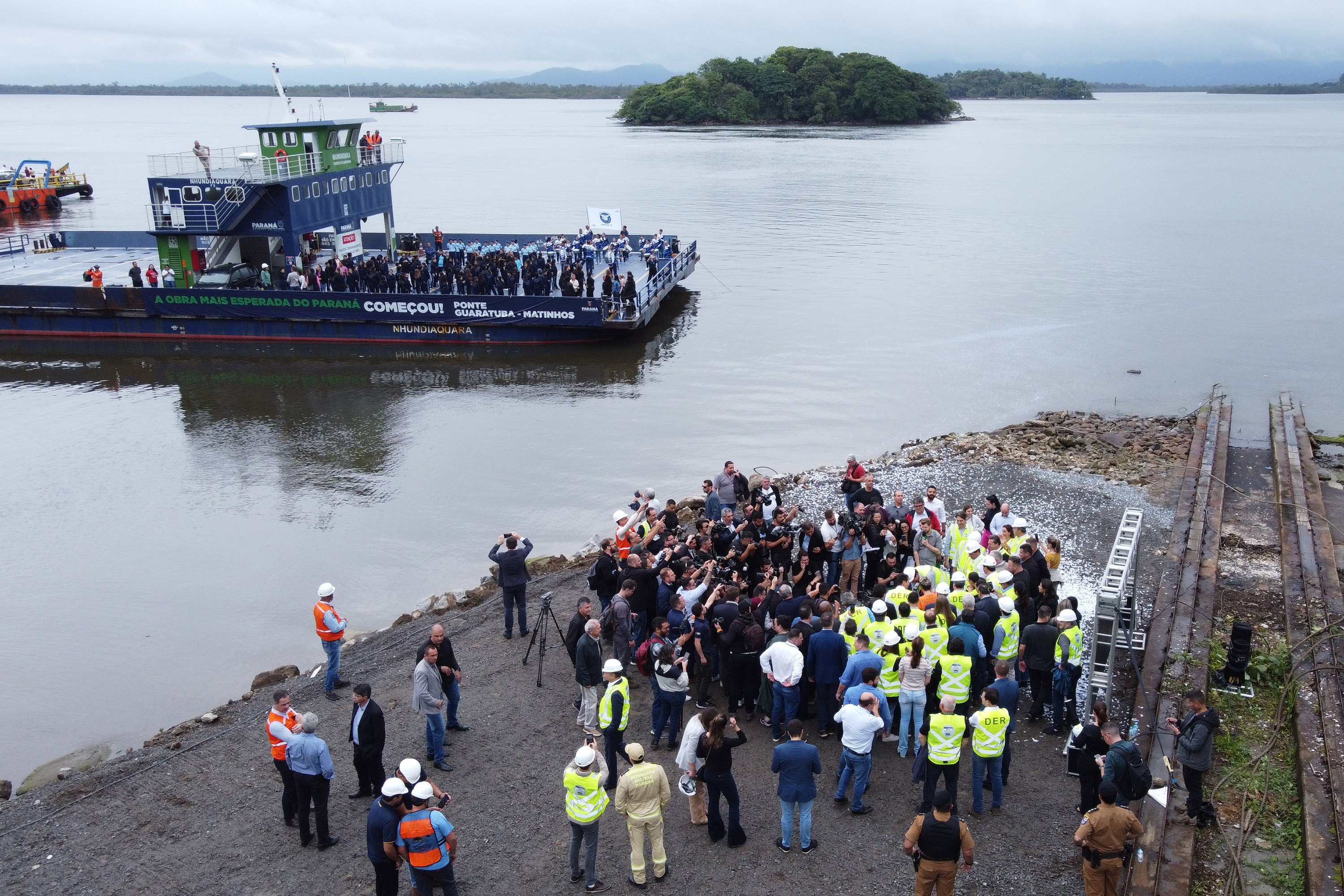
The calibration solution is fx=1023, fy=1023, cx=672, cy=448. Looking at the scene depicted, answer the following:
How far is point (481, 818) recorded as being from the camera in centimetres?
877

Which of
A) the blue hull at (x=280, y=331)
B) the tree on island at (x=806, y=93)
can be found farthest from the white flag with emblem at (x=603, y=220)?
the tree on island at (x=806, y=93)

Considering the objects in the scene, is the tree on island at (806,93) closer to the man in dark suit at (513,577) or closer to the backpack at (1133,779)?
the man in dark suit at (513,577)

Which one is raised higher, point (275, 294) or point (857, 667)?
point (275, 294)

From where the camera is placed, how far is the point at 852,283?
1597 inches

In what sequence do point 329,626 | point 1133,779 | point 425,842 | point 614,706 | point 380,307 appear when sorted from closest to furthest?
point 425,842, point 1133,779, point 614,706, point 329,626, point 380,307

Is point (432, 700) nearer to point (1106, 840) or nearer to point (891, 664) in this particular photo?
point (891, 664)

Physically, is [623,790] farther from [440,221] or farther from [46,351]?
[440,221]

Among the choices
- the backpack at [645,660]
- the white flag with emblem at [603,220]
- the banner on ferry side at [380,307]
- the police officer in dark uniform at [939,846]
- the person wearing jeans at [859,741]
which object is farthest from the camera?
the white flag with emblem at [603,220]

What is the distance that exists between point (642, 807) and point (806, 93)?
15349 centimetres

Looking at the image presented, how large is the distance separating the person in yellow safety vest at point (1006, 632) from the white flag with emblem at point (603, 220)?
2721cm

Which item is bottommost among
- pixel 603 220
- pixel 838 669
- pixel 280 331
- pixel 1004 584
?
pixel 838 669

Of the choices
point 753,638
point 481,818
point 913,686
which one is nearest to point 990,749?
point 913,686

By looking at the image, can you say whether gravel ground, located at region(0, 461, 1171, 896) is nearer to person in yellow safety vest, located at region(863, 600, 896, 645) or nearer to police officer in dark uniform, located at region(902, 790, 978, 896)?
police officer in dark uniform, located at region(902, 790, 978, 896)

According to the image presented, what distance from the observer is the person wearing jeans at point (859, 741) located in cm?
813
